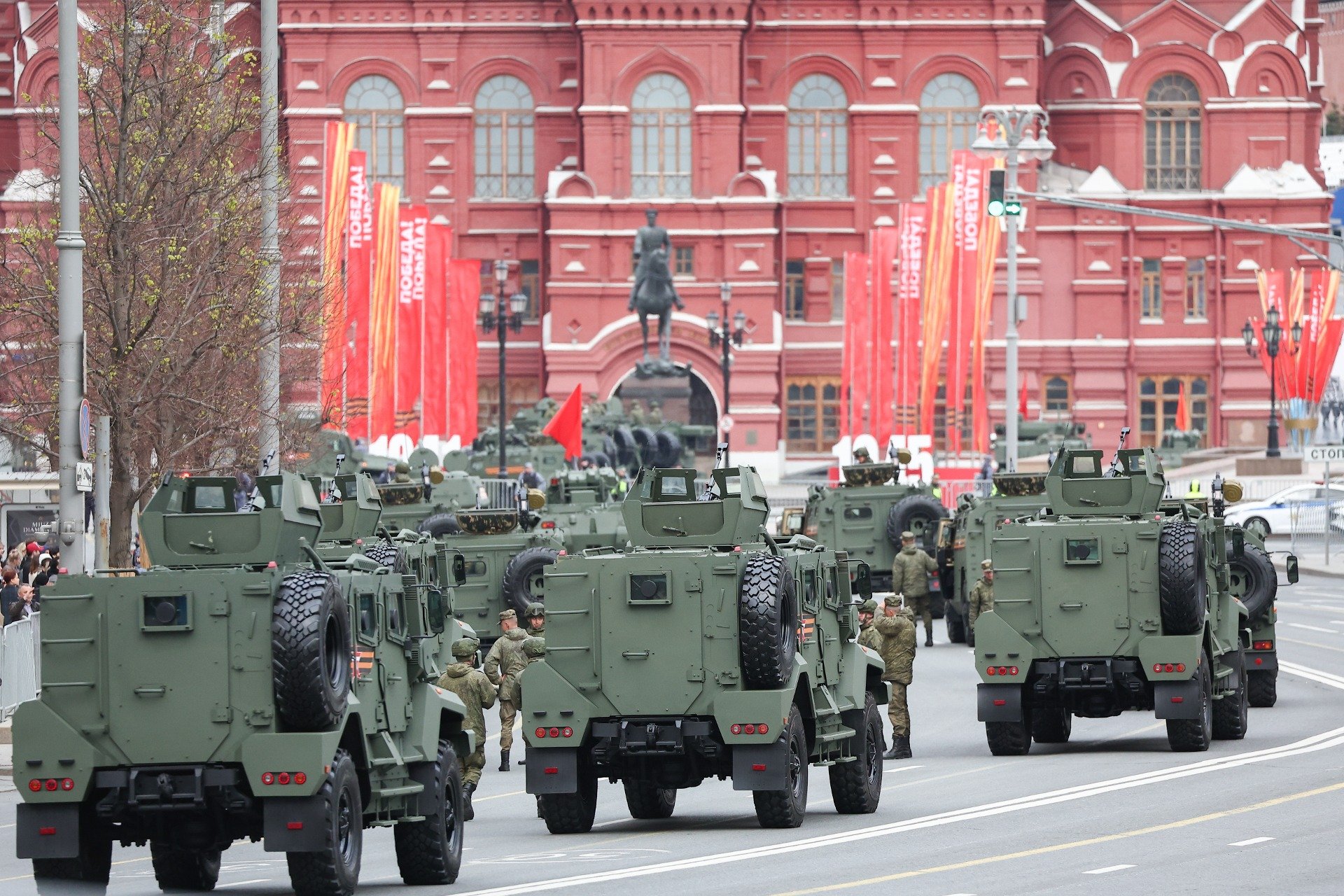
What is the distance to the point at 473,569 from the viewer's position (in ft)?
108

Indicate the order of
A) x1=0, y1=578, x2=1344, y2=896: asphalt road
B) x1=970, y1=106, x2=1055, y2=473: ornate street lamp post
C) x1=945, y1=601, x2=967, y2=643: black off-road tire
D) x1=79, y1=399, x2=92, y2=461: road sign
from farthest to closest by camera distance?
x1=970, y1=106, x2=1055, y2=473: ornate street lamp post < x1=945, y1=601, x2=967, y2=643: black off-road tire < x1=79, y1=399, x2=92, y2=461: road sign < x1=0, y1=578, x2=1344, y2=896: asphalt road

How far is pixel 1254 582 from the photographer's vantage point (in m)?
27.2

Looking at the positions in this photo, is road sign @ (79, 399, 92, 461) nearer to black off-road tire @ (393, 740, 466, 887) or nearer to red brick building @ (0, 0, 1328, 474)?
black off-road tire @ (393, 740, 466, 887)

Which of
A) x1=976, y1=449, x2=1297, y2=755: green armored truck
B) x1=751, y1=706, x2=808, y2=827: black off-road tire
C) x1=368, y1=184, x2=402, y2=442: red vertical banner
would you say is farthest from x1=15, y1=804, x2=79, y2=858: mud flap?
x1=368, y1=184, x2=402, y2=442: red vertical banner

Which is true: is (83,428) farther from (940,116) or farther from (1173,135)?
(1173,135)

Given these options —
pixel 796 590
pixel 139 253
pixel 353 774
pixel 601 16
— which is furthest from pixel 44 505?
pixel 601 16

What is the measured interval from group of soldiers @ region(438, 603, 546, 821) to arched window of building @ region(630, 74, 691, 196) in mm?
52698

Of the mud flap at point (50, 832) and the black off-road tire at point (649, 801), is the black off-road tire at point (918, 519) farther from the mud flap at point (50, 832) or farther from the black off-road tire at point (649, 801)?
the mud flap at point (50, 832)

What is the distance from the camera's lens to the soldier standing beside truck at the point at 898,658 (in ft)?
74.5

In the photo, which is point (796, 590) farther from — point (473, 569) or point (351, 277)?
point (351, 277)

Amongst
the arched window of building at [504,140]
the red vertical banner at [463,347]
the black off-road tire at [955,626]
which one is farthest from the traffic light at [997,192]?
the arched window of building at [504,140]

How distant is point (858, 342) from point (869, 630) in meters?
38.4

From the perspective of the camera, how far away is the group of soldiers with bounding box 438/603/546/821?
19.2m

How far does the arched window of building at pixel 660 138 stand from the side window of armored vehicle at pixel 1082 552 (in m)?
53.5
